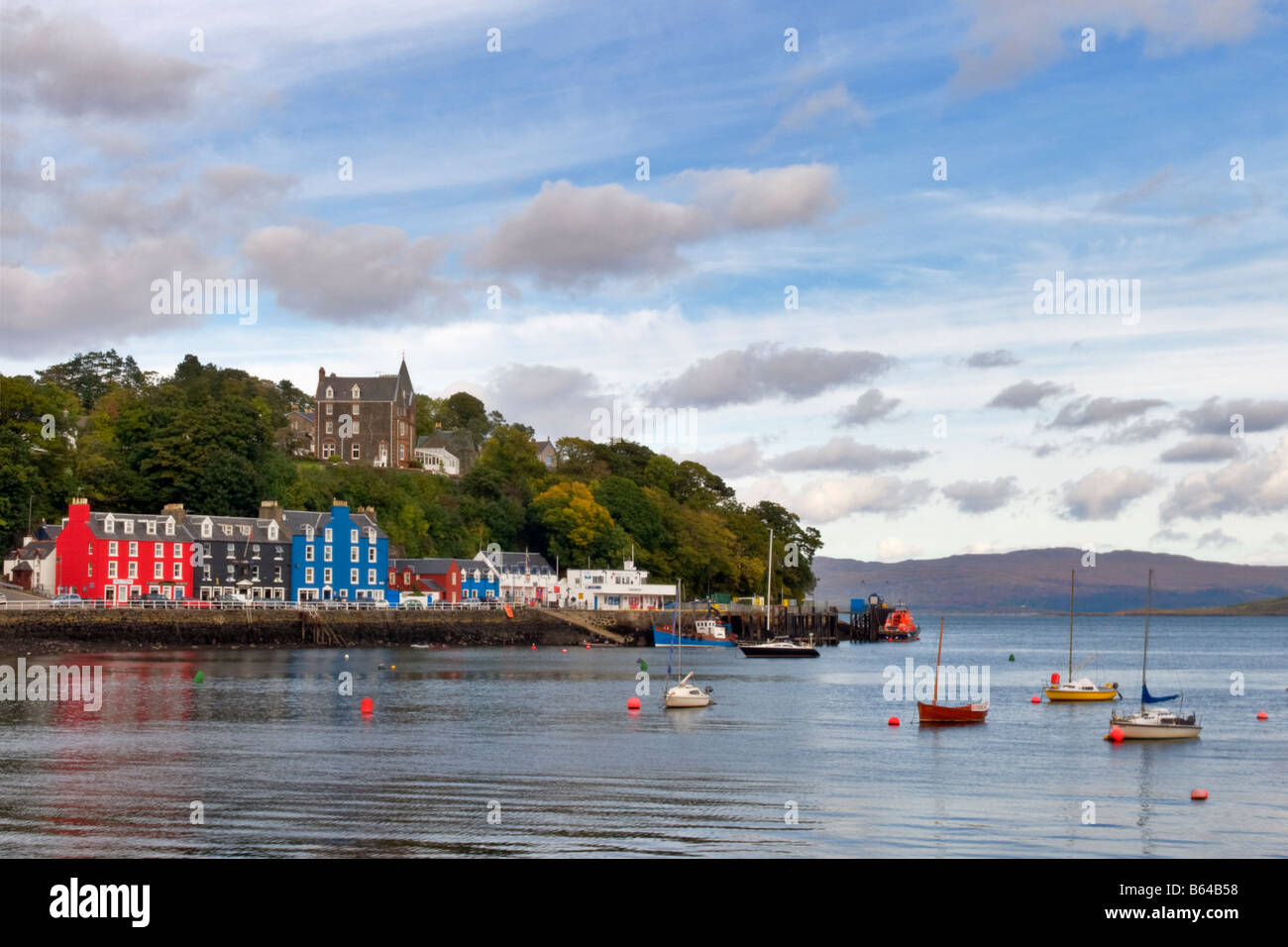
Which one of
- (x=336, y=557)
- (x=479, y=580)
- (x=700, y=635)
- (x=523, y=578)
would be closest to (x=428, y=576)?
(x=479, y=580)

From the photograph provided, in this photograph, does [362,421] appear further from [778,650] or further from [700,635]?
[778,650]

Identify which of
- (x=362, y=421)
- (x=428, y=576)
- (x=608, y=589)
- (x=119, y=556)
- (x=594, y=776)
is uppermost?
(x=362, y=421)

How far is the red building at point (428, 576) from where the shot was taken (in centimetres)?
11356

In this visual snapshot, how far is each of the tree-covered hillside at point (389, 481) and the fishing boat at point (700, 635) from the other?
1458 centimetres

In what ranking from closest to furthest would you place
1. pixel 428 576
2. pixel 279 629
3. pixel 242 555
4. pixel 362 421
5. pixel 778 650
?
pixel 279 629, pixel 242 555, pixel 778 650, pixel 428 576, pixel 362 421

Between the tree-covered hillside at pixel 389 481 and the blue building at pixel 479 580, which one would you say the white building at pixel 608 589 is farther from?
the blue building at pixel 479 580

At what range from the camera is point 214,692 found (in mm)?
56719

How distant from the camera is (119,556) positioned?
9500 cm

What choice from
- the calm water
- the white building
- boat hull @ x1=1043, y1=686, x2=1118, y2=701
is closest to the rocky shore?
the white building

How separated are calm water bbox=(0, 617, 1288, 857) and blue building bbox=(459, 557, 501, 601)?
4952cm

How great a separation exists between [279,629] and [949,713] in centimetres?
5818

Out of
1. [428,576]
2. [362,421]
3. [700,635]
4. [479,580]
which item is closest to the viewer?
[428,576]
